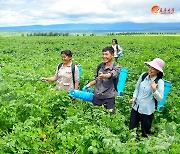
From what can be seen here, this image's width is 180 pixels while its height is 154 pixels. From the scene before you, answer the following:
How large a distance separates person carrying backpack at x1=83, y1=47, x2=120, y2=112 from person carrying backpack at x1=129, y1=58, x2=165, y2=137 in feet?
1.34

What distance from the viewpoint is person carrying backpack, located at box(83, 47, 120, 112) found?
5.71 metres

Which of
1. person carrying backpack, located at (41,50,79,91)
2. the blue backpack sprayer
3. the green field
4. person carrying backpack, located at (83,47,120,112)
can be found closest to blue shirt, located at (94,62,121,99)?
person carrying backpack, located at (83,47,120,112)

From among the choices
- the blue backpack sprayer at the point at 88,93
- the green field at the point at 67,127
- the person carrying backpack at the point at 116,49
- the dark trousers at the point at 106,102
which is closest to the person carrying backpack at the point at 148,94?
the green field at the point at 67,127

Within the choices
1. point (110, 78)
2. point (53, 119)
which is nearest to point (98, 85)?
point (110, 78)

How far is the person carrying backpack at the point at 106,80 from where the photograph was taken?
225 inches

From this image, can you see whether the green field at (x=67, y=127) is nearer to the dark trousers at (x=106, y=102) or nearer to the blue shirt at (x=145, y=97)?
the dark trousers at (x=106, y=102)

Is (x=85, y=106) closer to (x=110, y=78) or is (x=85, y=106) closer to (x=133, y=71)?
(x=110, y=78)

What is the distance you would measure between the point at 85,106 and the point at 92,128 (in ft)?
6.29

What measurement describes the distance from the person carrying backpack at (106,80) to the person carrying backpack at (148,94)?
409mm

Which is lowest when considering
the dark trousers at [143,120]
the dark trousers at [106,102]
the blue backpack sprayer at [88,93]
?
the dark trousers at [143,120]

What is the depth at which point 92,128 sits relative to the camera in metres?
4.49

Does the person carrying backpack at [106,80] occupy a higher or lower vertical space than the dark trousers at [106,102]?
higher

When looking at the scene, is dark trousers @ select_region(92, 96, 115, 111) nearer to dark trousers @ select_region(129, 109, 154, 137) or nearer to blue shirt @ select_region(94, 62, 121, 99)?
blue shirt @ select_region(94, 62, 121, 99)

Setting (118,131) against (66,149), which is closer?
(66,149)
